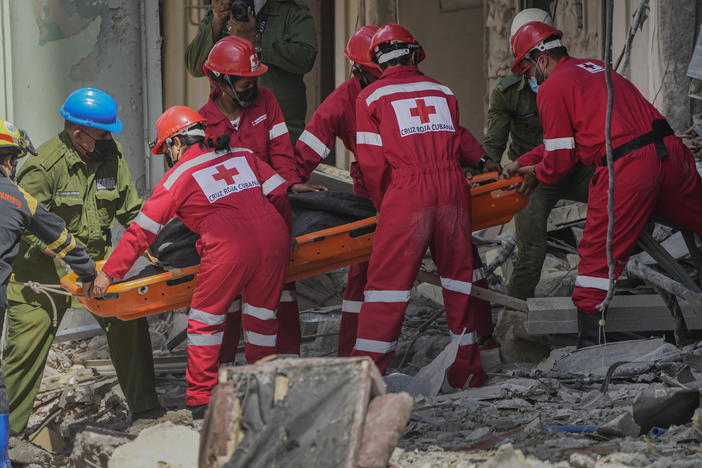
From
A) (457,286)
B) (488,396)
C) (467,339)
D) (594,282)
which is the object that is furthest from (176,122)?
(594,282)

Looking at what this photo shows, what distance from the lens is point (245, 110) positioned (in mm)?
5734

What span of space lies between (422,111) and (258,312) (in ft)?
4.68

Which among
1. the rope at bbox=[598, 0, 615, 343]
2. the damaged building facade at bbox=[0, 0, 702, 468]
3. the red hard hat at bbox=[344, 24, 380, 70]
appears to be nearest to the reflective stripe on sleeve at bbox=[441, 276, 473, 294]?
the damaged building facade at bbox=[0, 0, 702, 468]

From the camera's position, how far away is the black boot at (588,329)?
17.7ft

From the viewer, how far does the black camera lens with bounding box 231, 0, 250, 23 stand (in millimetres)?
6145

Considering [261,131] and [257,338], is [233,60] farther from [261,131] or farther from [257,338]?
[257,338]

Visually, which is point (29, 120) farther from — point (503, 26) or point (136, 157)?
point (503, 26)

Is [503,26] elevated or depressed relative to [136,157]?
elevated

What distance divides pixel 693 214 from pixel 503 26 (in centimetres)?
438

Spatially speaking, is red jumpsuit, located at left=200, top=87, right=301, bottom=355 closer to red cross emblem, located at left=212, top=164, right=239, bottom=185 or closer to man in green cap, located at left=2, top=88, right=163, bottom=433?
red cross emblem, located at left=212, top=164, right=239, bottom=185

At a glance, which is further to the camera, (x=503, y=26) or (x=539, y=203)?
(x=503, y=26)

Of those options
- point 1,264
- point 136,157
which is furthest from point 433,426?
point 136,157

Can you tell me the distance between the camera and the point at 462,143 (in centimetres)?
568

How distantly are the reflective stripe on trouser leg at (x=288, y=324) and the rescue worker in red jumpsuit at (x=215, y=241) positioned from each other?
65 cm
